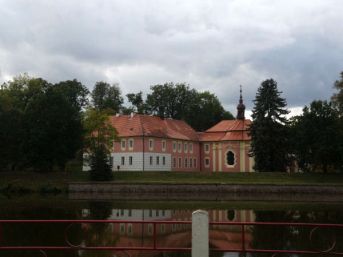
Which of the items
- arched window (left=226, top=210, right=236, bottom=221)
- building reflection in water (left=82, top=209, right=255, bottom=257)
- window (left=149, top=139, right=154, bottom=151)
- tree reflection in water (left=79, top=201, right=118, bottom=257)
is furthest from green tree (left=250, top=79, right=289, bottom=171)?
tree reflection in water (left=79, top=201, right=118, bottom=257)

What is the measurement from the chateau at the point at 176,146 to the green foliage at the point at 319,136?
9.52 metres

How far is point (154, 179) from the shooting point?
2317 inches

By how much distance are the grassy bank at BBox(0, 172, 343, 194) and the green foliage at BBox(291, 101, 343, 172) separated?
2.25 m

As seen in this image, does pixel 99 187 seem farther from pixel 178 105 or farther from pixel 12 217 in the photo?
pixel 178 105

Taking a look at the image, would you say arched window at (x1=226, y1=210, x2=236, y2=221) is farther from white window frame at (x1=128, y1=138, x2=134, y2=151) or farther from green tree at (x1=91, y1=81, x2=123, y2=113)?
green tree at (x1=91, y1=81, x2=123, y2=113)

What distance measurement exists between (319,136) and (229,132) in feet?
82.3

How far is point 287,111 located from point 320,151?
8373 mm

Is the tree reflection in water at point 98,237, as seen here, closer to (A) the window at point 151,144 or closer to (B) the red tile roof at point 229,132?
(A) the window at point 151,144

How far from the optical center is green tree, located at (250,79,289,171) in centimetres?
6256

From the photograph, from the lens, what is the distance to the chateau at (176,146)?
75.1m

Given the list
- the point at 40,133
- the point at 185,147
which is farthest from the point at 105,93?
the point at 40,133

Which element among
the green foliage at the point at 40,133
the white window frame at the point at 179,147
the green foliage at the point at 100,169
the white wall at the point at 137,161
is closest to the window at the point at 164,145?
the white wall at the point at 137,161

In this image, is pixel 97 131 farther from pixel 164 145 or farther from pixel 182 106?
pixel 182 106

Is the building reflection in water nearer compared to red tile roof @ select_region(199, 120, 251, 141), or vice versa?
the building reflection in water
